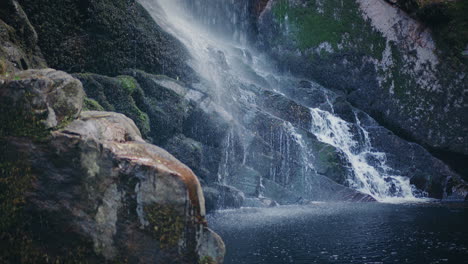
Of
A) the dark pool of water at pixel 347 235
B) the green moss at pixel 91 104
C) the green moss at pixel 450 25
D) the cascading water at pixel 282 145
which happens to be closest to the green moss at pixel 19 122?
the dark pool of water at pixel 347 235

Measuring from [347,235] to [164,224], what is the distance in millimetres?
7976

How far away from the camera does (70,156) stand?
7.08m

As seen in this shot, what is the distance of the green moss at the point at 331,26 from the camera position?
31750 mm

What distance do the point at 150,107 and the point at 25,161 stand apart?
1154cm

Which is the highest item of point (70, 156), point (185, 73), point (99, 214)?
point (185, 73)

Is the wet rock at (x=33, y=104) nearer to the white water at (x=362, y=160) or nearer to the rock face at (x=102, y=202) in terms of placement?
the rock face at (x=102, y=202)

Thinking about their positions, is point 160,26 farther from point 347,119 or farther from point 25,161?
point 347,119

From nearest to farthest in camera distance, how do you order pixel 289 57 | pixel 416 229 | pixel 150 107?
pixel 416 229
pixel 150 107
pixel 289 57

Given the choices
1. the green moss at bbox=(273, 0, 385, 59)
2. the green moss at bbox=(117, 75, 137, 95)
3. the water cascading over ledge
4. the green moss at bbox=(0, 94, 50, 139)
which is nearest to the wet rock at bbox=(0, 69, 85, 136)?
the green moss at bbox=(0, 94, 50, 139)

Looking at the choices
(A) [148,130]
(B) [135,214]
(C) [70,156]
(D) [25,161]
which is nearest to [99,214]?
(B) [135,214]

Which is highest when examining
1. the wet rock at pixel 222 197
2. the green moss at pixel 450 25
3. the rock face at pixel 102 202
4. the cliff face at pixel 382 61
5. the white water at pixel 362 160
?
the green moss at pixel 450 25

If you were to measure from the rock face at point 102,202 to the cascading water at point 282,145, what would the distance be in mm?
14101

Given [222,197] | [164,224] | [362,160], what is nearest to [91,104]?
[164,224]

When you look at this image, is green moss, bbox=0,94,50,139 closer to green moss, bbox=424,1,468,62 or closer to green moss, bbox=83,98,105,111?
green moss, bbox=83,98,105,111
